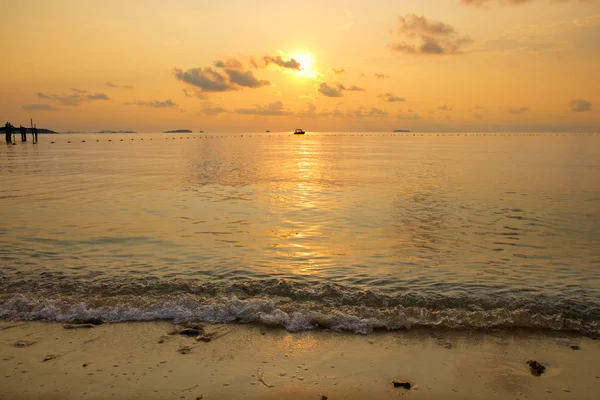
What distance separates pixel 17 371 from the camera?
6.55 m

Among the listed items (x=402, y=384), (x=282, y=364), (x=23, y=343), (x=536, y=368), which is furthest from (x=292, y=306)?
(x=23, y=343)

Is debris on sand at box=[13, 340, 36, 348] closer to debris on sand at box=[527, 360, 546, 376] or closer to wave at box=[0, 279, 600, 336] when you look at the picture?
wave at box=[0, 279, 600, 336]

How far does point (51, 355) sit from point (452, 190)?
26.6m

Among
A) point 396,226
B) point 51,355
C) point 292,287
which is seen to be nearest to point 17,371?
point 51,355

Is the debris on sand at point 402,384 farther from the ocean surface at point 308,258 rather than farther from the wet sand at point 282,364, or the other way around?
the ocean surface at point 308,258

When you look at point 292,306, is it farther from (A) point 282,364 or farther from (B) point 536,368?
(B) point 536,368

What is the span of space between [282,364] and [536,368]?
403 cm

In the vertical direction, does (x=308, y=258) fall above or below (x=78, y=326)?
above

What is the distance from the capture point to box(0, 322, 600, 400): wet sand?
606 centimetres

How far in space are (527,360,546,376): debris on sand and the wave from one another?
1.65 metres

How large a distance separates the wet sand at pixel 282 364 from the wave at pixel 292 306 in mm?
418

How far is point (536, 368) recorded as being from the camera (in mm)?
6730

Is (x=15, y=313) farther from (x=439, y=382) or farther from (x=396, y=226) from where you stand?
(x=396, y=226)

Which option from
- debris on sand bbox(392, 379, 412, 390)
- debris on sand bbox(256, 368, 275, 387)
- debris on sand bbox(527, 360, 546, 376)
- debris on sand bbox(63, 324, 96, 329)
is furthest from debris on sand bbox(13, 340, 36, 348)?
debris on sand bbox(527, 360, 546, 376)
